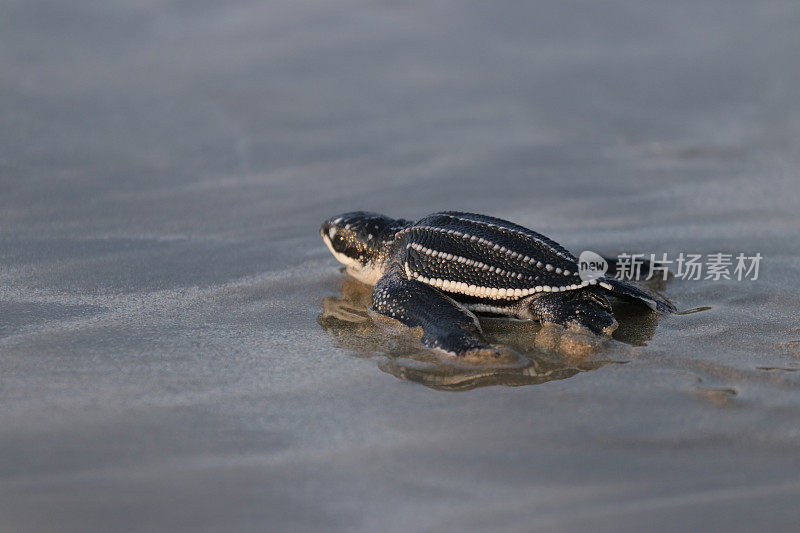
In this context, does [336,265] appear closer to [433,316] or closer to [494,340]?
[433,316]

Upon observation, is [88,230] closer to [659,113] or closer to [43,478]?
[43,478]

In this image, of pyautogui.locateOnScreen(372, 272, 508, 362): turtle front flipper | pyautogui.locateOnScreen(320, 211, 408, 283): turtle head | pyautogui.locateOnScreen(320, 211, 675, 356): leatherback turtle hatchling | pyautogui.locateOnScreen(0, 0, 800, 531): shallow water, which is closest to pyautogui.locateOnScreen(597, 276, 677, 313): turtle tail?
pyautogui.locateOnScreen(320, 211, 675, 356): leatherback turtle hatchling

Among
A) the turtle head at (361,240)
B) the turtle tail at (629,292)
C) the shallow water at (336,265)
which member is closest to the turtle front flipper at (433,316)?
the shallow water at (336,265)

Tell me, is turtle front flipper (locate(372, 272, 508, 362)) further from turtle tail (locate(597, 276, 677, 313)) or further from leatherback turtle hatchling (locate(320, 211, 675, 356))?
turtle tail (locate(597, 276, 677, 313))

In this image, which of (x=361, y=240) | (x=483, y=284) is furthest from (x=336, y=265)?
(x=483, y=284)

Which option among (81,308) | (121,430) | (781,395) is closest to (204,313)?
(81,308)

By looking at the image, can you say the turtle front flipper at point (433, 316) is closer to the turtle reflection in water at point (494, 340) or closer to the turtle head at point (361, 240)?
the turtle reflection in water at point (494, 340)

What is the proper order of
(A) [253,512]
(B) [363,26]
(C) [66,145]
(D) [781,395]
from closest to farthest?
(A) [253,512] → (D) [781,395] → (C) [66,145] → (B) [363,26]
